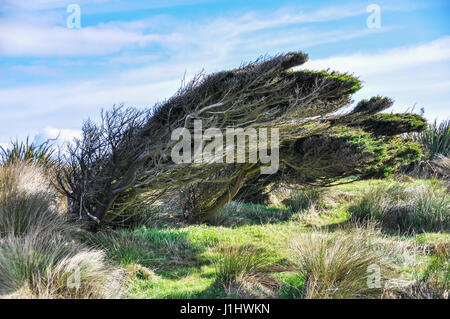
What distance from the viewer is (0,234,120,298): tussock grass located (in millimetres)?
4219

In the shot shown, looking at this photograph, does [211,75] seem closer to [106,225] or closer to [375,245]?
[106,225]

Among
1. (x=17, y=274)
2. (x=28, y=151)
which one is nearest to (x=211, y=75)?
(x=17, y=274)

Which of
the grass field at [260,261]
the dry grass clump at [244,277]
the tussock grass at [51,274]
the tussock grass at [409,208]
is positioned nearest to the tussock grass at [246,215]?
the grass field at [260,261]

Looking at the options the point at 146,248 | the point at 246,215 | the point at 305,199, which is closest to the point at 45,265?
the point at 146,248

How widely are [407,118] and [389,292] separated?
222 inches

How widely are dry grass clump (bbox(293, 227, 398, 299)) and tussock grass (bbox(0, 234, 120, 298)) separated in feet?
7.51

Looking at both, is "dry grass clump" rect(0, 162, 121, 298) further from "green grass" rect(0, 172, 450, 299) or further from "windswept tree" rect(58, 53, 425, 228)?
"windswept tree" rect(58, 53, 425, 228)

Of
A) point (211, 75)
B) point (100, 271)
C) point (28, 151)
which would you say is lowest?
point (100, 271)

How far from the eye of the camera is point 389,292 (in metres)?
4.62

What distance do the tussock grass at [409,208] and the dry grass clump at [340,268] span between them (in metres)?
3.38

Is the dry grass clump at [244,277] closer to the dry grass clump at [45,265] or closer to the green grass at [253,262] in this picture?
the green grass at [253,262]

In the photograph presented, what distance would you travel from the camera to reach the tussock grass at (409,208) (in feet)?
28.0

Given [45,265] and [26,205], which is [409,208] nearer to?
[45,265]

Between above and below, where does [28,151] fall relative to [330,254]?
above
